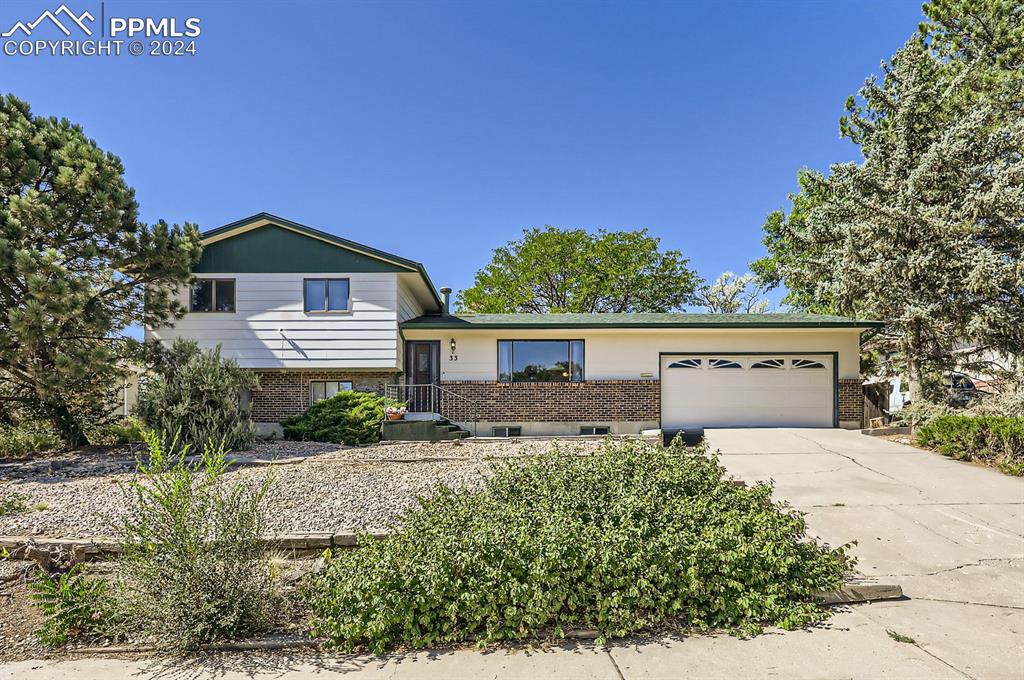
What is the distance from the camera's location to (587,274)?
27.2 metres

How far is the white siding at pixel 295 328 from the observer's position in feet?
41.9

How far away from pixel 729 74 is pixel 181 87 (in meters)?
12.1

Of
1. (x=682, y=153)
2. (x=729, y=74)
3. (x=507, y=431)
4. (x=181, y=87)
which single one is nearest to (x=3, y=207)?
(x=181, y=87)

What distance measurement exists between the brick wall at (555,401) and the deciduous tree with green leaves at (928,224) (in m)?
4.90

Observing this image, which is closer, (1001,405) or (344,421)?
(1001,405)

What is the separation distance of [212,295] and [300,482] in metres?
7.75

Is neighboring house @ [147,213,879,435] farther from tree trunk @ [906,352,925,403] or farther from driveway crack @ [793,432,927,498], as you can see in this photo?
driveway crack @ [793,432,927,498]

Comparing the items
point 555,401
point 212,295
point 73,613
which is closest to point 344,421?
point 212,295

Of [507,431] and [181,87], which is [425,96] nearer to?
[181,87]

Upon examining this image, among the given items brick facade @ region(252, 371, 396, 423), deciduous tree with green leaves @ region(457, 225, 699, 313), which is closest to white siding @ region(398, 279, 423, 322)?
brick facade @ region(252, 371, 396, 423)

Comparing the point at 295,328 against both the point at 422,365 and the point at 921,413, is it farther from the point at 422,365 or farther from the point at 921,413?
the point at 921,413

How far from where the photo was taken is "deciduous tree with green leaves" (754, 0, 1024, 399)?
37.8 ft

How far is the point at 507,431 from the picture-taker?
527 inches

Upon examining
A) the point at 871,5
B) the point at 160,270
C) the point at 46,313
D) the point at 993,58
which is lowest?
the point at 46,313
